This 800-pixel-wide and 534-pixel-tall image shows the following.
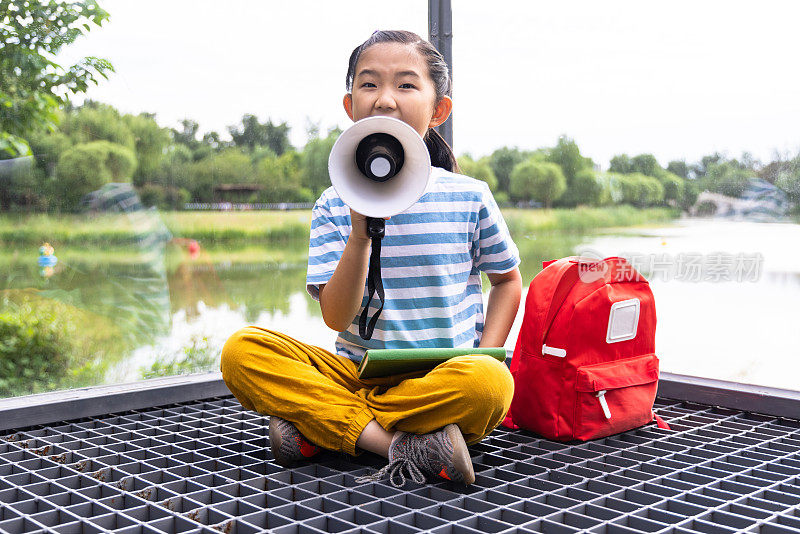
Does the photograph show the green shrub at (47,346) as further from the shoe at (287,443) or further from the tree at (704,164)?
the tree at (704,164)

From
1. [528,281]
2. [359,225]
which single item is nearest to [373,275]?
[359,225]

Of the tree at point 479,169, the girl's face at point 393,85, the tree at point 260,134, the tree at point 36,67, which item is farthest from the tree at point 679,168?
the tree at point 36,67

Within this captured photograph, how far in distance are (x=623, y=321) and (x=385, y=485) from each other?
0.75m

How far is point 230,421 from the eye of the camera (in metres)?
1.93

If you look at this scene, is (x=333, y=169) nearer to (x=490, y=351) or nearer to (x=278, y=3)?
(x=490, y=351)

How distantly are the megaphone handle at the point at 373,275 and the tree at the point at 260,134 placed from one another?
1.42 metres

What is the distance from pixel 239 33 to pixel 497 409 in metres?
2.08

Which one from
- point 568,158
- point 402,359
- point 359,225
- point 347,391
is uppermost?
point 568,158

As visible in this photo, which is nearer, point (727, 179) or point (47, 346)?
point (727, 179)

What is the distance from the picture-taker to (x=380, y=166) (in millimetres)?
1359

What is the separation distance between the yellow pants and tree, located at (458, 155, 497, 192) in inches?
51.2

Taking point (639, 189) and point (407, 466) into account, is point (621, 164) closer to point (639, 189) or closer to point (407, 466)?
point (639, 189)

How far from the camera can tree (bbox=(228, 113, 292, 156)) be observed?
2.87 metres

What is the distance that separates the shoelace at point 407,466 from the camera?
1.43m
